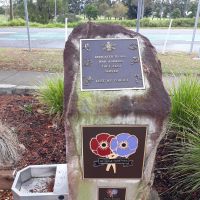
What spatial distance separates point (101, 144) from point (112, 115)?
0.28 metres

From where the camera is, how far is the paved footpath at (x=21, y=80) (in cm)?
516

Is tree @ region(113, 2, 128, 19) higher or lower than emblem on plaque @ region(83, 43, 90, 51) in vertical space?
lower

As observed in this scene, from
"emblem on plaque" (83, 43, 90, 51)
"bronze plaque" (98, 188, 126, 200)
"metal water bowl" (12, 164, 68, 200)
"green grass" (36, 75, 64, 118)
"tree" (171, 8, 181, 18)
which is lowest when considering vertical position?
"tree" (171, 8, 181, 18)

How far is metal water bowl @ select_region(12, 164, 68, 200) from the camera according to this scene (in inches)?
108

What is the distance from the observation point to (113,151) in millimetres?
2562

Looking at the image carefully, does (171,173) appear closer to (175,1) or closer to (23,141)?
(23,141)

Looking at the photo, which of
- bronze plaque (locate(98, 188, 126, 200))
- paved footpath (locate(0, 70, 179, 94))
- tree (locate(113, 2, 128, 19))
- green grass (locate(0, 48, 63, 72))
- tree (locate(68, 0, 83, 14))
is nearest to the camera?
bronze plaque (locate(98, 188, 126, 200))

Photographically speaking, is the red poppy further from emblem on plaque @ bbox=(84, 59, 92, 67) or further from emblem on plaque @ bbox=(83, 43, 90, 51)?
emblem on plaque @ bbox=(83, 43, 90, 51)

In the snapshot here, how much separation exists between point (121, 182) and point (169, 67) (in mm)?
5662

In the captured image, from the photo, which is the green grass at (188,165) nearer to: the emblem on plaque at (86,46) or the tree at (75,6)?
the emblem on plaque at (86,46)

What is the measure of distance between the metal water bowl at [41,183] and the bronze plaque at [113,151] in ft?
1.23

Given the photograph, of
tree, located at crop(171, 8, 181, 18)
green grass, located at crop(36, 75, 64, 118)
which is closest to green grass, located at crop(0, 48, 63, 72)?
green grass, located at crop(36, 75, 64, 118)

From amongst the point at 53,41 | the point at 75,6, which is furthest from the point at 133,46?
the point at 75,6

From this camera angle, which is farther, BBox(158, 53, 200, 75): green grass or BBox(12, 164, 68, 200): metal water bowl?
BBox(158, 53, 200, 75): green grass
